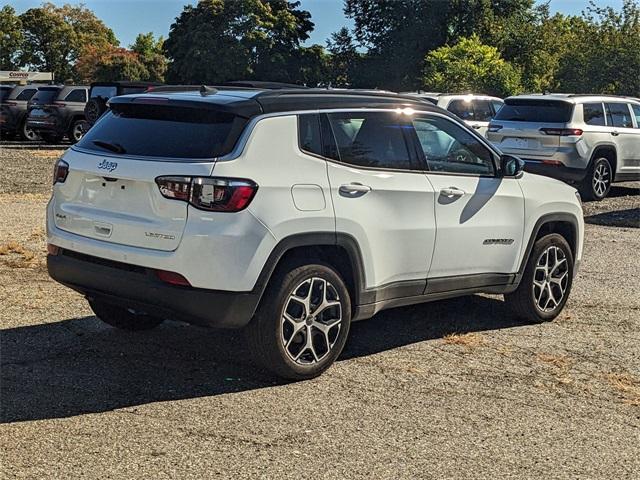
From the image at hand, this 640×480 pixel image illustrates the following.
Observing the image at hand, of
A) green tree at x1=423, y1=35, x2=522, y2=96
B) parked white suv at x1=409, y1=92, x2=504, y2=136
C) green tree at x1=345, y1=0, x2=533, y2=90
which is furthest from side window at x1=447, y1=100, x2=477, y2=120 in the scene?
green tree at x1=345, y1=0, x2=533, y2=90

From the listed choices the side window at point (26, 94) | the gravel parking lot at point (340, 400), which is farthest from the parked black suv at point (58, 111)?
the gravel parking lot at point (340, 400)

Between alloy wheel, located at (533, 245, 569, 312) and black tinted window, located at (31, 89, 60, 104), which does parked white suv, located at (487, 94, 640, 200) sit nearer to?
alloy wheel, located at (533, 245, 569, 312)

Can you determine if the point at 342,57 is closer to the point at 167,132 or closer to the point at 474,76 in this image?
the point at 474,76

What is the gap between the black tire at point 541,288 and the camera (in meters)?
7.05

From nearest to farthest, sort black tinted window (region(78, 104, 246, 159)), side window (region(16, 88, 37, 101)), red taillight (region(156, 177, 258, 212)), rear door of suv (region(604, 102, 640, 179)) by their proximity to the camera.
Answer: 1. red taillight (region(156, 177, 258, 212))
2. black tinted window (region(78, 104, 246, 159))
3. rear door of suv (region(604, 102, 640, 179))
4. side window (region(16, 88, 37, 101))

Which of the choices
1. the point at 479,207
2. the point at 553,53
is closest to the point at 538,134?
the point at 479,207

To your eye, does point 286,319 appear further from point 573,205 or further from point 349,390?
point 573,205

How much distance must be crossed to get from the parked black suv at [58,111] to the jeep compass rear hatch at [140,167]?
2122cm

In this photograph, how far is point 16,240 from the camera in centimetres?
1014

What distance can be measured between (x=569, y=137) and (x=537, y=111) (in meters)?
0.73

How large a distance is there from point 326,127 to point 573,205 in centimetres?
270

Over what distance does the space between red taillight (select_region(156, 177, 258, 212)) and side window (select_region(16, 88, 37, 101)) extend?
78.9 feet

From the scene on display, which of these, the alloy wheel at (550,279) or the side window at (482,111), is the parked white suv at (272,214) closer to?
the alloy wheel at (550,279)

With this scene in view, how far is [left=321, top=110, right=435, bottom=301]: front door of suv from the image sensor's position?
5.64m
